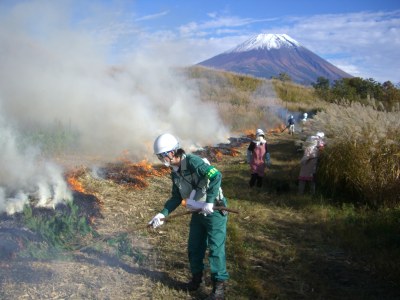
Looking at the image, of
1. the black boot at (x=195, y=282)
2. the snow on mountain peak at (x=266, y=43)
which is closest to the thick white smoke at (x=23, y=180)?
the black boot at (x=195, y=282)

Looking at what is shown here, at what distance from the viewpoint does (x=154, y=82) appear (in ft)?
54.5

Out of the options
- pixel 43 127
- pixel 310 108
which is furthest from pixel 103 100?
pixel 310 108

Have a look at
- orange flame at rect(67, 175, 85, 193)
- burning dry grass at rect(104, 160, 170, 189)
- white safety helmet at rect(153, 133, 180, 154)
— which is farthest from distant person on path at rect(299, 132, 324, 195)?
white safety helmet at rect(153, 133, 180, 154)

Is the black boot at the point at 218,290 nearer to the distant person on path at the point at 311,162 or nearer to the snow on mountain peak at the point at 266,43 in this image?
the distant person on path at the point at 311,162

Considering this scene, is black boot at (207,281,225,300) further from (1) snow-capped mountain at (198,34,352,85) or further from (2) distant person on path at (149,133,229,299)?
(1) snow-capped mountain at (198,34,352,85)

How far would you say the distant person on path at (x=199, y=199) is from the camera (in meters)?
3.86

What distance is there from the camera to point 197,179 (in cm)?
396

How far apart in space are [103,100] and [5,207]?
27.3 feet

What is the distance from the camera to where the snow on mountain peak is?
174250 millimetres

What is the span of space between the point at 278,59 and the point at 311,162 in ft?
514

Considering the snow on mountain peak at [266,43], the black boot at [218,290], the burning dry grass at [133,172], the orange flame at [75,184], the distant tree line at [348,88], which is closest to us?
the black boot at [218,290]

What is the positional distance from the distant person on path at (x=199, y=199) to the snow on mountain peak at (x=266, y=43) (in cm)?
16525

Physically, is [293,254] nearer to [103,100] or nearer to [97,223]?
[97,223]

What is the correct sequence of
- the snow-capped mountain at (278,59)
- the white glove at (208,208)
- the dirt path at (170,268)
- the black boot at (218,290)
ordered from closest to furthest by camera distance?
the white glove at (208,208) → the black boot at (218,290) → the dirt path at (170,268) → the snow-capped mountain at (278,59)
